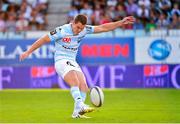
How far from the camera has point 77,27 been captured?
14500mm

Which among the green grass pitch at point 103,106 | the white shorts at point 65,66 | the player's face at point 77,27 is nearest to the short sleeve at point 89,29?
the player's face at point 77,27

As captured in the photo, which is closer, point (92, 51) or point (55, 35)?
point (55, 35)

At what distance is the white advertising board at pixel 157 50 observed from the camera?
84.4 feet

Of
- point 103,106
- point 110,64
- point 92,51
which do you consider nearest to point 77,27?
point 103,106

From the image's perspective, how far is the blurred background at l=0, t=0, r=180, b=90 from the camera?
25375mm

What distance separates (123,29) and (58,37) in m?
11.6

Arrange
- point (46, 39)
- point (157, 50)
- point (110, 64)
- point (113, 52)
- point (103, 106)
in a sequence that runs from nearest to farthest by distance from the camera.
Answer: point (46, 39) → point (103, 106) → point (110, 64) → point (157, 50) → point (113, 52)

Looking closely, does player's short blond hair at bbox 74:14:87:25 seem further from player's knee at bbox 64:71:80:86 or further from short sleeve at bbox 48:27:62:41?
player's knee at bbox 64:71:80:86

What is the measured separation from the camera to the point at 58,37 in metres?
14.7

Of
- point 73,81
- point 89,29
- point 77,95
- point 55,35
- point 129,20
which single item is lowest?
point 77,95

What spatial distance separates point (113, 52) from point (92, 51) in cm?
81

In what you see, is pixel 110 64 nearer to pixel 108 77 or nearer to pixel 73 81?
pixel 108 77

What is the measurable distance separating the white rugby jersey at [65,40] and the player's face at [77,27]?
0.37 ft

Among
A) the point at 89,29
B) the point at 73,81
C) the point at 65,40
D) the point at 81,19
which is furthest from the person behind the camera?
the point at 89,29
